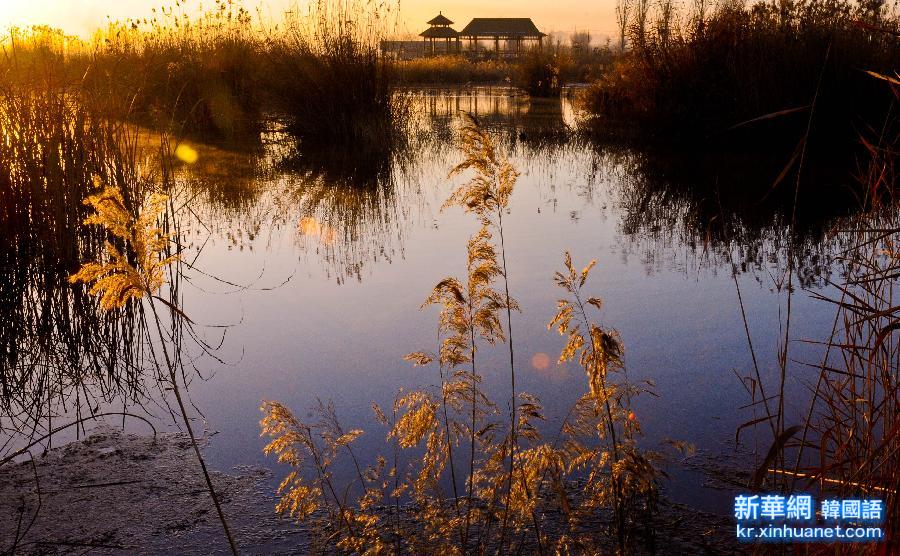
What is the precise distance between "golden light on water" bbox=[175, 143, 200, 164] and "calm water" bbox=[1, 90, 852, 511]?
3.13ft

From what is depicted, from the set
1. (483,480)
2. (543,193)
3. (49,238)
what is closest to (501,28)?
(543,193)

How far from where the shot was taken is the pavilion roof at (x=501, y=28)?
142 feet

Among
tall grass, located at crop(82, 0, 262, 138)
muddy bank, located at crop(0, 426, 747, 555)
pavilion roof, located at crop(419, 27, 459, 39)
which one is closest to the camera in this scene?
muddy bank, located at crop(0, 426, 747, 555)

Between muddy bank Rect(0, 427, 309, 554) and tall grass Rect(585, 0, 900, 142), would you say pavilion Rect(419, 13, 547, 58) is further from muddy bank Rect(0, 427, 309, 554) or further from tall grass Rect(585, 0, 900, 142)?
muddy bank Rect(0, 427, 309, 554)

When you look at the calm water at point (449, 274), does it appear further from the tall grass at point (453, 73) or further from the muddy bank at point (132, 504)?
the tall grass at point (453, 73)

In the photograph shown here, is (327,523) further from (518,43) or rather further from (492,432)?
(518,43)

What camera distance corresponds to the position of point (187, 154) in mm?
10773

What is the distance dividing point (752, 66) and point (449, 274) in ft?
22.0

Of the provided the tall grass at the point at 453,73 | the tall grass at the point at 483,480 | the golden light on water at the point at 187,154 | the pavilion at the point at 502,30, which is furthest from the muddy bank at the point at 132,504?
the pavilion at the point at 502,30

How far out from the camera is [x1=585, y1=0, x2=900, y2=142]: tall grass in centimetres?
950

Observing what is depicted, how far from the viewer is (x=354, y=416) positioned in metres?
3.18

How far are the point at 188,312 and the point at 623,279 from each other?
2.55 m

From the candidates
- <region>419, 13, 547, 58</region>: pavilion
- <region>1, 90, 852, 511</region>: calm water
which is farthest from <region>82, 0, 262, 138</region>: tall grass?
<region>419, 13, 547, 58</region>: pavilion

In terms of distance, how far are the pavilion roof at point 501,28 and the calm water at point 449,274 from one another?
117 ft
